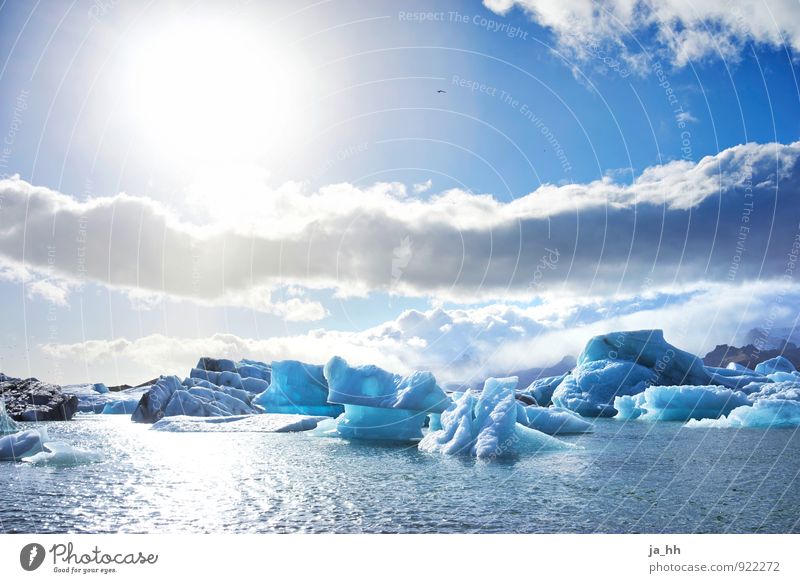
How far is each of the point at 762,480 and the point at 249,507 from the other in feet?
63.0

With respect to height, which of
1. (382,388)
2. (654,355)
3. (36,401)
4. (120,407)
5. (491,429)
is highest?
(654,355)

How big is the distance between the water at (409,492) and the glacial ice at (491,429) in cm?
130

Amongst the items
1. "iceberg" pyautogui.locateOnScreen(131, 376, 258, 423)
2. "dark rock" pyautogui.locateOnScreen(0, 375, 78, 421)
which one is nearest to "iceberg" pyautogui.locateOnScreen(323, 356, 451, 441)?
"iceberg" pyautogui.locateOnScreen(131, 376, 258, 423)

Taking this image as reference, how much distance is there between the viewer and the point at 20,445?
2747cm

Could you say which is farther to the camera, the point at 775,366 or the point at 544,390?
the point at 544,390

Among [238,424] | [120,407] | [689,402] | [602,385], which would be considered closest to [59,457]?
[238,424]

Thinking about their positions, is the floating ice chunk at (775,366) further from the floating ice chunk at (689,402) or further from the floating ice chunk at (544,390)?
the floating ice chunk at (544,390)

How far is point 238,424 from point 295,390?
839 cm

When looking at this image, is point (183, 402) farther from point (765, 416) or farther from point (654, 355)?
point (765, 416)

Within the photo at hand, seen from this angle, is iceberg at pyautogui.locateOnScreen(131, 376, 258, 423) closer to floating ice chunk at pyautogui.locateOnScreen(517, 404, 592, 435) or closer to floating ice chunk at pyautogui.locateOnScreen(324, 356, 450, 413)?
floating ice chunk at pyautogui.locateOnScreen(324, 356, 450, 413)

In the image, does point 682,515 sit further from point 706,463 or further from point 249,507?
point 249,507

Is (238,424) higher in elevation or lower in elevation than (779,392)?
lower

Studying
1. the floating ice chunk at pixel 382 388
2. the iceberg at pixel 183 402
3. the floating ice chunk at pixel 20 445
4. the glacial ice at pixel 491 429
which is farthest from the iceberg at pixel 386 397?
the iceberg at pixel 183 402
